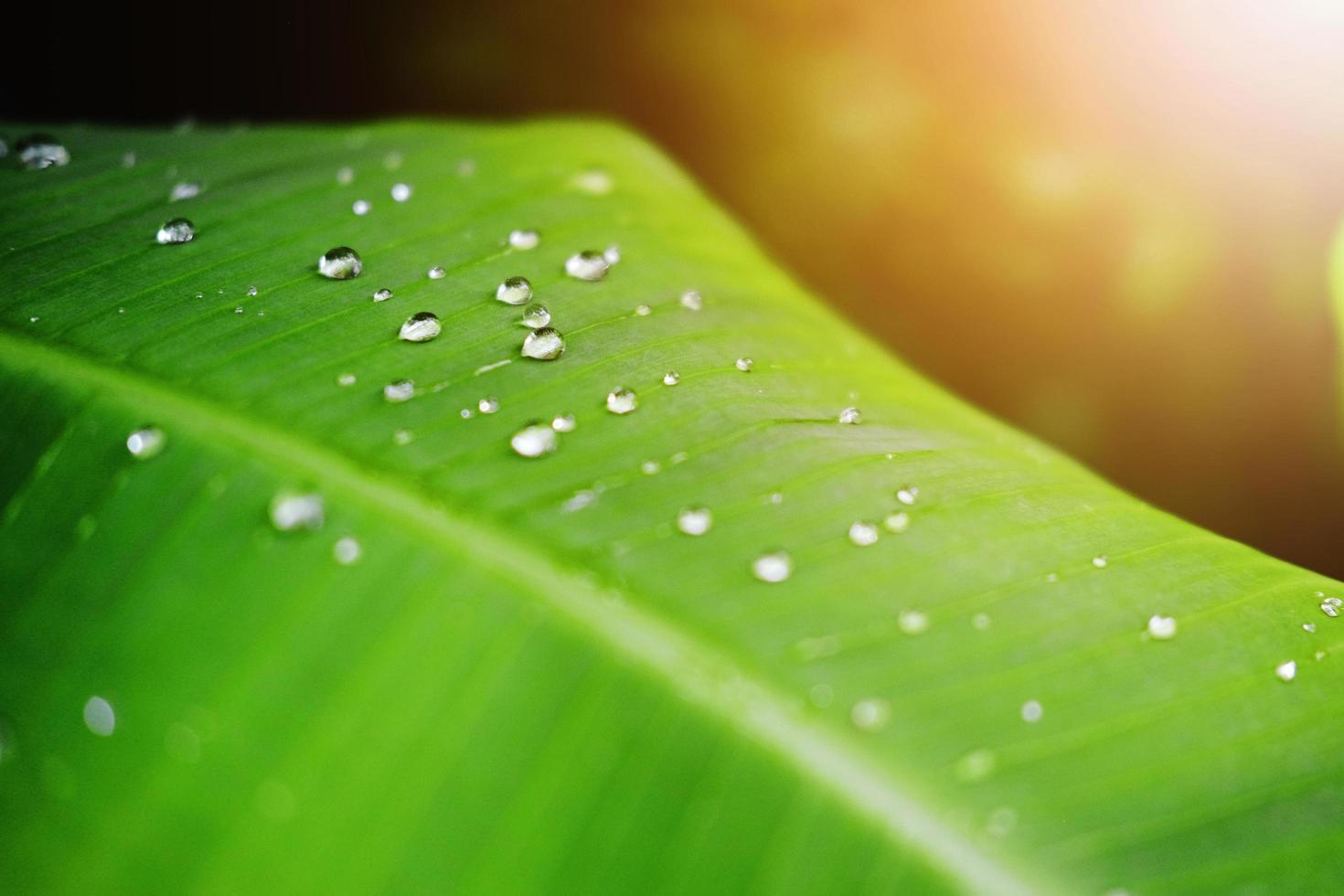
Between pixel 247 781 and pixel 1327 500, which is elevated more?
pixel 247 781

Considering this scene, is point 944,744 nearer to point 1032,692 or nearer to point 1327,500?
point 1032,692

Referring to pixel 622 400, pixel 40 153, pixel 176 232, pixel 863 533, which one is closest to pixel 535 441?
pixel 622 400

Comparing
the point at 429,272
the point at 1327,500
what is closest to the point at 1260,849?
the point at 429,272

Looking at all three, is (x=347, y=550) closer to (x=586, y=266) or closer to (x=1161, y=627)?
(x=586, y=266)

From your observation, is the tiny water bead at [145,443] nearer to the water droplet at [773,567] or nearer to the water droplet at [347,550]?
the water droplet at [347,550]

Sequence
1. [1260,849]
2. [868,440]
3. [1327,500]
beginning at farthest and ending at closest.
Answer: [1327,500], [868,440], [1260,849]

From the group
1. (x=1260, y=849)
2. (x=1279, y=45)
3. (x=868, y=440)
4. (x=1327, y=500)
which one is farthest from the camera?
(x=1327, y=500)

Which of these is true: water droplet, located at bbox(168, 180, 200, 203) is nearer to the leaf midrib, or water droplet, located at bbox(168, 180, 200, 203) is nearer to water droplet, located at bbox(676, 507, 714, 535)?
the leaf midrib
